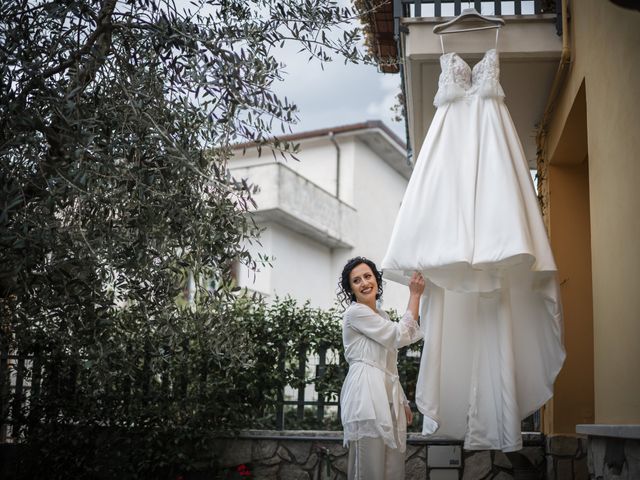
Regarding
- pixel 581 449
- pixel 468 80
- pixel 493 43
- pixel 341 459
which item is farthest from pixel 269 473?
pixel 493 43

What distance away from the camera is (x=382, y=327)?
455 centimetres

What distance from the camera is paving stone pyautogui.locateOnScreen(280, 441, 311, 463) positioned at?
629 cm

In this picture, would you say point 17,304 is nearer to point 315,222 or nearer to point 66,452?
point 66,452

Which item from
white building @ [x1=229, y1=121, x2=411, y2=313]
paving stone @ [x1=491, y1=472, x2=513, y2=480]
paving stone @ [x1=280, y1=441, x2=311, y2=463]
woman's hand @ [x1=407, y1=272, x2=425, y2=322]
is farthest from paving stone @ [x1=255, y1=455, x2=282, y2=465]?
white building @ [x1=229, y1=121, x2=411, y2=313]

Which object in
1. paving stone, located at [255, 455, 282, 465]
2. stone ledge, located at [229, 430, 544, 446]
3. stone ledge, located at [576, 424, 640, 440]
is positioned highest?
stone ledge, located at [576, 424, 640, 440]

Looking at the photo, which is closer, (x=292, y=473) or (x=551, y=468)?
(x=551, y=468)

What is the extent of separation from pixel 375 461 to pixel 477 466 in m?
1.91

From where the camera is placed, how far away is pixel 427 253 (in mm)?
4223

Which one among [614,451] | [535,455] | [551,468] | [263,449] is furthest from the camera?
[263,449]

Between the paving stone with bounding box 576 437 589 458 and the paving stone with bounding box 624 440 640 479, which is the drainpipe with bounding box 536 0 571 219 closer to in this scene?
the paving stone with bounding box 576 437 589 458

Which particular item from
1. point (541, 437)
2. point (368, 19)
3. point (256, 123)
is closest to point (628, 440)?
point (256, 123)

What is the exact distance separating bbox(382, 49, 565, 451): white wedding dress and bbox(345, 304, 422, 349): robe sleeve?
0.16 metres

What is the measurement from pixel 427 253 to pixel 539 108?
8.60 ft

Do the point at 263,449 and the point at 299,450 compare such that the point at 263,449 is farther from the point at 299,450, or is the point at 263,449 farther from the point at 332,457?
the point at 332,457
